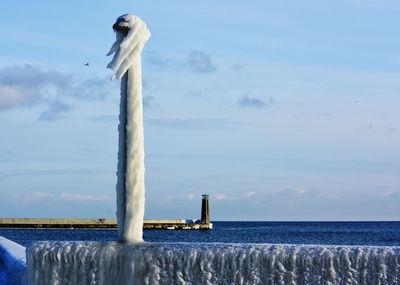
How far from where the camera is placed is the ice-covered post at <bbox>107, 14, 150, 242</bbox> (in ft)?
23.5

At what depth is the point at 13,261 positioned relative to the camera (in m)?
10.6

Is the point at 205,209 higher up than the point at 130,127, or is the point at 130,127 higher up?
the point at 205,209

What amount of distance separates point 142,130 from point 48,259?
1228 millimetres

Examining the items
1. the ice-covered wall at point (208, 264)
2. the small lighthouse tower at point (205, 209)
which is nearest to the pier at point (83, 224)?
the small lighthouse tower at point (205, 209)

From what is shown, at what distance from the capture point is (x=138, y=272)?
6.89 metres

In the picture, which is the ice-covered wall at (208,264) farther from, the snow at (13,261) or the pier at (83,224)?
the pier at (83,224)

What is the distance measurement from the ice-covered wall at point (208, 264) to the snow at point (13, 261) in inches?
50.2

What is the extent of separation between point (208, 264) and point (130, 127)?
1.28m

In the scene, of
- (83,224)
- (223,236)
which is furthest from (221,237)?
(83,224)

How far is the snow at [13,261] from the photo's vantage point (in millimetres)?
9180

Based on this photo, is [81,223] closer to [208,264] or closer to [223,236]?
[223,236]

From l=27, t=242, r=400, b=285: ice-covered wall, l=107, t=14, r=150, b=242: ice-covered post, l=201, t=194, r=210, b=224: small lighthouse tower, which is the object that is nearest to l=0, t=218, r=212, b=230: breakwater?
l=201, t=194, r=210, b=224: small lighthouse tower

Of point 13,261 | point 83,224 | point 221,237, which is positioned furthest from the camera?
point 83,224

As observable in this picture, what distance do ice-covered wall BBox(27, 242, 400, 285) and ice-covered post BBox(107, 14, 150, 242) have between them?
0.26m
